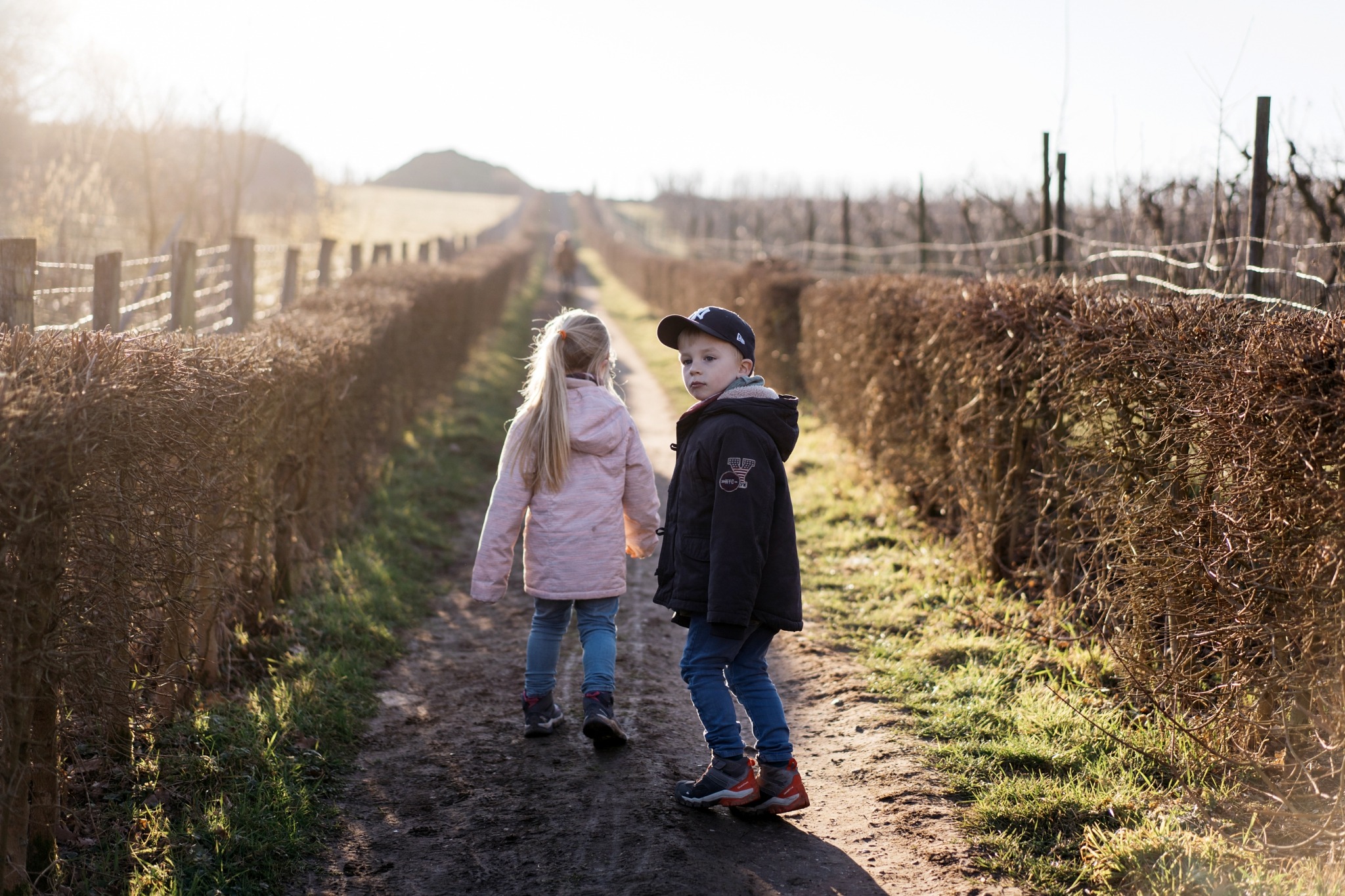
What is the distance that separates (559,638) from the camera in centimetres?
426

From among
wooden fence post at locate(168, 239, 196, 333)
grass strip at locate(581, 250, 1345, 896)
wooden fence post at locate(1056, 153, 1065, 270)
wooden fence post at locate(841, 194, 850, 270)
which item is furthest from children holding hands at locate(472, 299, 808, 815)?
wooden fence post at locate(841, 194, 850, 270)

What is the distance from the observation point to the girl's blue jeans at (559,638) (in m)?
4.20

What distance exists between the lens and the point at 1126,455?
399 centimetres

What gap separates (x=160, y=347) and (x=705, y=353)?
5.85 feet

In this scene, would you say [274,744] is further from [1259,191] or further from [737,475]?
[1259,191]

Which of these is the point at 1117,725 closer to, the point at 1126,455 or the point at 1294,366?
the point at 1126,455

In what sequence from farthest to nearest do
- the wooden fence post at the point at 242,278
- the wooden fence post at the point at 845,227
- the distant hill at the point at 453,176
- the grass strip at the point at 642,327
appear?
the distant hill at the point at 453,176 < the wooden fence post at the point at 845,227 < the grass strip at the point at 642,327 < the wooden fence post at the point at 242,278

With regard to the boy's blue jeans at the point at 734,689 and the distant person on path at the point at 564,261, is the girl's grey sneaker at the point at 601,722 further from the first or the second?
the distant person on path at the point at 564,261

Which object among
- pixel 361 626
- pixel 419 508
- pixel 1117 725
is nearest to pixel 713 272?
pixel 419 508

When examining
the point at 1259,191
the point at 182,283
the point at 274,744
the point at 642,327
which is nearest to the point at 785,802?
the point at 274,744

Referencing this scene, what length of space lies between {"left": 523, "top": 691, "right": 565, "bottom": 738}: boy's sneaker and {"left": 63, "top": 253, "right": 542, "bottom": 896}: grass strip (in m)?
0.68

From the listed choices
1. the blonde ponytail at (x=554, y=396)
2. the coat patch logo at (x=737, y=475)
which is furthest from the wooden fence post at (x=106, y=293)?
the coat patch logo at (x=737, y=475)

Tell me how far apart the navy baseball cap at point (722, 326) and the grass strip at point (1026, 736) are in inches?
67.9

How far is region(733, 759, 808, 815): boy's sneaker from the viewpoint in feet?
11.4
